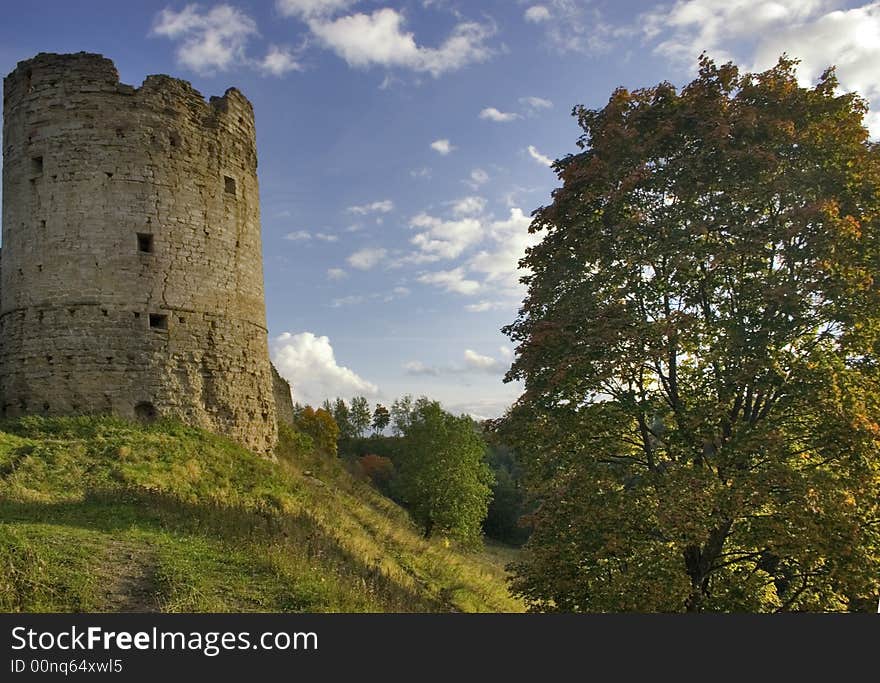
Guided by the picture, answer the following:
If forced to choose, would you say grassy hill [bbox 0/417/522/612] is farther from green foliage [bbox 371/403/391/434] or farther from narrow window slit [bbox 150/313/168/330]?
green foliage [bbox 371/403/391/434]

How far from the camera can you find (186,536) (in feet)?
30.5

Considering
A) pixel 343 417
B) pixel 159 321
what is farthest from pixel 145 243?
pixel 343 417

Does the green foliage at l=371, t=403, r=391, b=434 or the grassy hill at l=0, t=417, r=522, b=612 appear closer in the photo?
the grassy hill at l=0, t=417, r=522, b=612

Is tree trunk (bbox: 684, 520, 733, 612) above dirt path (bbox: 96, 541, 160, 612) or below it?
below

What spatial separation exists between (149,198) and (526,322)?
10.3m

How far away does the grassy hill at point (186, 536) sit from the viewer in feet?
23.7

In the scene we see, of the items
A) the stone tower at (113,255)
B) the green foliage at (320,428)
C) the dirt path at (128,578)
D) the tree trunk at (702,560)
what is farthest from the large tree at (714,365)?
the green foliage at (320,428)

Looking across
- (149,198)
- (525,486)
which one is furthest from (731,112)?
(149,198)

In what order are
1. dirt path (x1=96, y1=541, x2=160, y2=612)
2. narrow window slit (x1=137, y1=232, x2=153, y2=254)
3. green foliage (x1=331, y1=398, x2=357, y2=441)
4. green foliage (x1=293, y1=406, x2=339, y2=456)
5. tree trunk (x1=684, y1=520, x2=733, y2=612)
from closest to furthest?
dirt path (x1=96, y1=541, x2=160, y2=612) < tree trunk (x1=684, y1=520, x2=733, y2=612) < narrow window slit (x1=137, y1=232, x2=153, y2=254) < green foliage (x1=293, y1=406, x2=339, y2=456) < green foliage (x1=331, y1=398, x2=357, y2=441)

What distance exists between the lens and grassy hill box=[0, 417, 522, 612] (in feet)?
23.7

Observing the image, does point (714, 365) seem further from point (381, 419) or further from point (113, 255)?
point (381, 419)

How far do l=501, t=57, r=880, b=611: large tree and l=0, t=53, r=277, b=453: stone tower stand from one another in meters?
9.19

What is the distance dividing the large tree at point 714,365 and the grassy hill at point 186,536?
136 inches

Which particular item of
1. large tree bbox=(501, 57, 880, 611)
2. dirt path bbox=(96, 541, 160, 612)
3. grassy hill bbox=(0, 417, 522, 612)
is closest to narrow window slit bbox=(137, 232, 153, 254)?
grassy hill bbox=(0, 417, 522, 612)
